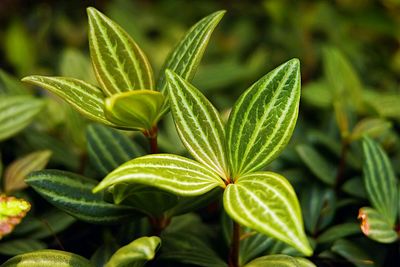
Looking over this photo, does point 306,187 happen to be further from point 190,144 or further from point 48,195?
point 48,195

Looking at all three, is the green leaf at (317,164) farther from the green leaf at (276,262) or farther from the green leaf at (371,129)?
the green leaf at (276,262)

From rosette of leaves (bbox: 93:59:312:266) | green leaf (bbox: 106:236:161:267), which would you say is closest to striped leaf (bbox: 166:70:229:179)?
rosette of leaves (bbox: 93:59:312:266)

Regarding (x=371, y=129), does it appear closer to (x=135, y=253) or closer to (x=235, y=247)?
(x=235, y=247)

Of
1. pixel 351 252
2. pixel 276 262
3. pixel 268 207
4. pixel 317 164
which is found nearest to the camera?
pixel 268 207

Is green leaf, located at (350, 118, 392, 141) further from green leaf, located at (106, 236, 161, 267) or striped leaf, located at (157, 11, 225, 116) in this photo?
green leaf, located at (106, 236, 161, 267)

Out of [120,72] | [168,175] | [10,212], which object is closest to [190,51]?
[120,72]

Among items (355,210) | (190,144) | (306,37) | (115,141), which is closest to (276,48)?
(306,37)

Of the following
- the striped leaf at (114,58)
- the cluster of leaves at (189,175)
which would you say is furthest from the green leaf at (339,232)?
the striped leaf at (114,58)
